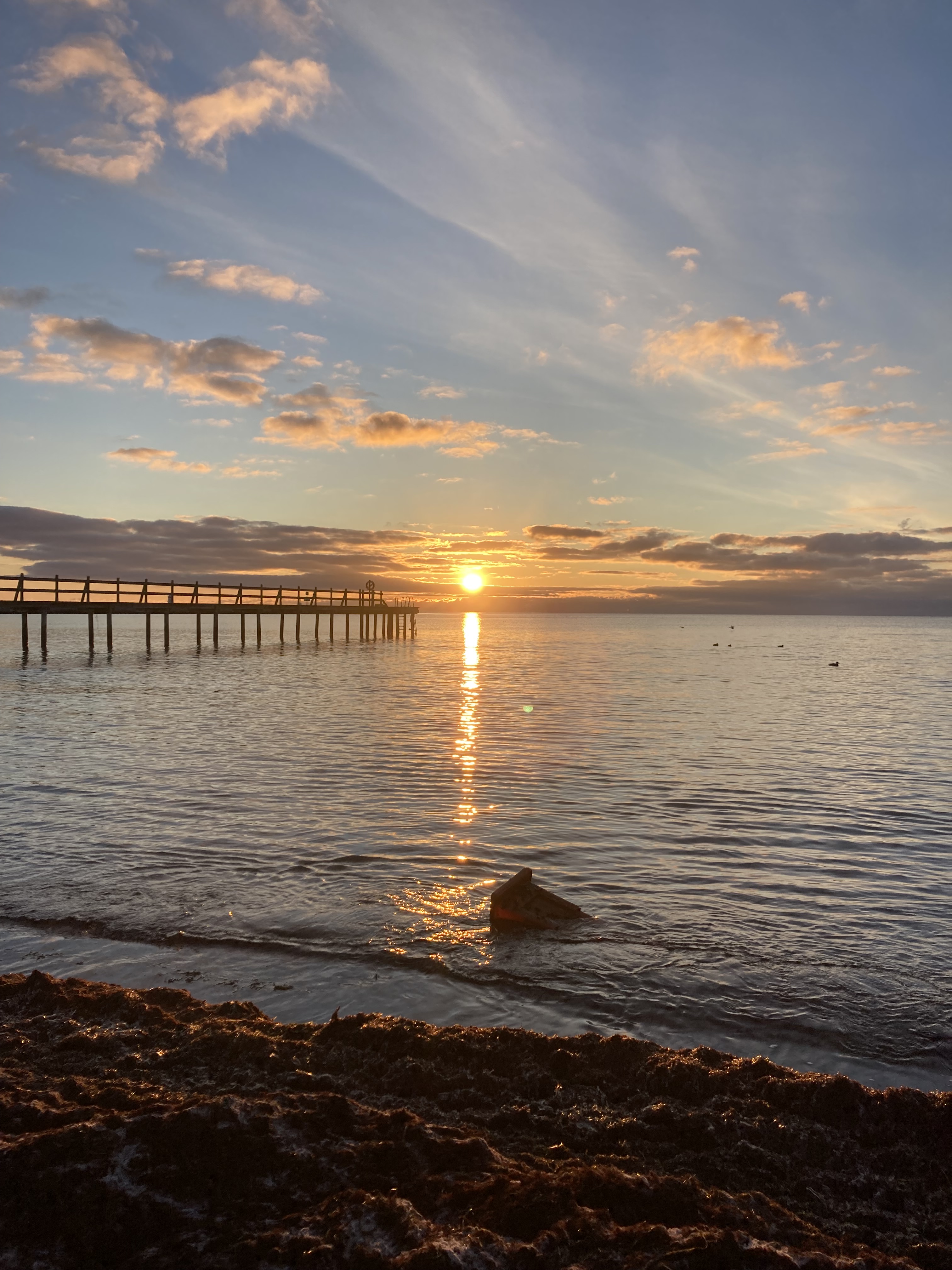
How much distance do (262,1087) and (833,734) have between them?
21391 mm

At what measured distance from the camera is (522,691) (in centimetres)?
3406

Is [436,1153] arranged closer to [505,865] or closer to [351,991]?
[351,991]

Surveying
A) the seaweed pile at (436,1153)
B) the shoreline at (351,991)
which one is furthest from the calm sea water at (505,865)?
the seaweed pile at (436,1153)

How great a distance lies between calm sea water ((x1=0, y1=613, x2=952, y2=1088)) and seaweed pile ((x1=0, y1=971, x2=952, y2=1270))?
97cm

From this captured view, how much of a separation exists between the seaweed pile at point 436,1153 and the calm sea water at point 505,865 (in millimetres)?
967

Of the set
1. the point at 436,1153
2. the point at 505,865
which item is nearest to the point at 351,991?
the point at 436,1153

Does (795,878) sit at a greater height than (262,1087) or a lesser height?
lesser

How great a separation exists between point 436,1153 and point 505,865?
641 cm

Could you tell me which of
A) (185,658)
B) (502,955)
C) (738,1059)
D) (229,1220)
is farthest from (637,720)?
(185,658)

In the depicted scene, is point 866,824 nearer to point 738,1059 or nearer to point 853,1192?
point 738,1059

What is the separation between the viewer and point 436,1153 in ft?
13.1

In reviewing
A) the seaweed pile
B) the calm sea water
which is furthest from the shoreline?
the seaweed pile

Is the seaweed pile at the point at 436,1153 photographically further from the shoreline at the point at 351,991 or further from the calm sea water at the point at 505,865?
the calm sea water at the point at 505,865

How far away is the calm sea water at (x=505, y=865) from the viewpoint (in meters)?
6.46
